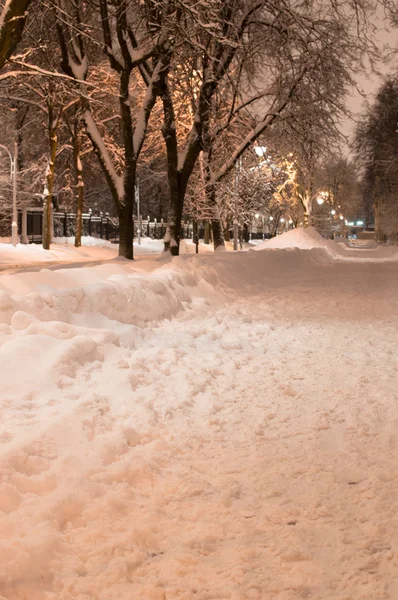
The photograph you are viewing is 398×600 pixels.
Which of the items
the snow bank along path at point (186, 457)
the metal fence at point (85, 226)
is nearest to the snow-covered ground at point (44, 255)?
the metal fence at point (85, 226)

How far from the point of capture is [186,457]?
4164 mm

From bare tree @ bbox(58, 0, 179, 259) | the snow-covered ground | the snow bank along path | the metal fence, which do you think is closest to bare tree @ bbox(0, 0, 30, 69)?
the snow bank along path

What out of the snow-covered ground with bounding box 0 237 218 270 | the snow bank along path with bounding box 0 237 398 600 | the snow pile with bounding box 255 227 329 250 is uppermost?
the snow pile with bounding box 255 227 329 250

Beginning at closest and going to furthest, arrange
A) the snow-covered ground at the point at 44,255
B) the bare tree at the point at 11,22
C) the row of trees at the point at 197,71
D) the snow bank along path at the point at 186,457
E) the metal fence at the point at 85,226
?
the snow bank along path at the point at 186,457 < the bare tree at the point at 11,22 < the row of trees at the point at 197,71 < the snow-covered ground at the point at 44,255 < the metal fence at the point at 85,226

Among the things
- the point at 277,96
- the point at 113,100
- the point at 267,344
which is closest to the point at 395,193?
the point at 113,100

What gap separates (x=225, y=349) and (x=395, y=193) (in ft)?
111

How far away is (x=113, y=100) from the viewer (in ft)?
106

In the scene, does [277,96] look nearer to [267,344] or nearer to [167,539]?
[267,344]

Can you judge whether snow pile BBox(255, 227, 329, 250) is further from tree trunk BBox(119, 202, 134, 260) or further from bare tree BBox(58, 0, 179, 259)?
bare tree BBox(58, 0, 179, 259)

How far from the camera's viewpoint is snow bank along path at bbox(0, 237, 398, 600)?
2.77m

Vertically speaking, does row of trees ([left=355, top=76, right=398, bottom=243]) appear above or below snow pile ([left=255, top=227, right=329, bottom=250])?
above

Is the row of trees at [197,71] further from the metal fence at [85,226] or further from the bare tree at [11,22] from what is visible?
the metal fence at [85,226]

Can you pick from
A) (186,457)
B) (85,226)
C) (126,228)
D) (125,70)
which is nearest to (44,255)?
(126,228)

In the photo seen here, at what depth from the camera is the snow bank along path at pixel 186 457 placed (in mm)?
2768
